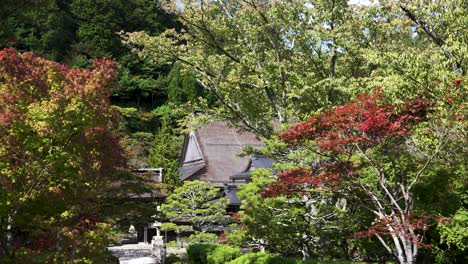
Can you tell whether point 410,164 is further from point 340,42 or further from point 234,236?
point 234,236

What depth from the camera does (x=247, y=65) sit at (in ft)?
47.8

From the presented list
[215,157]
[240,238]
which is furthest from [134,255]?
[215,157]

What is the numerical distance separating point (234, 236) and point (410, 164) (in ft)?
18.4

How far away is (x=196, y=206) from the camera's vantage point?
838 inches

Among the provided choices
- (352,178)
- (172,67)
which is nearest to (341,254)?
(352,178)

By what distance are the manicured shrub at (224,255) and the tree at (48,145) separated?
6604 millimetres

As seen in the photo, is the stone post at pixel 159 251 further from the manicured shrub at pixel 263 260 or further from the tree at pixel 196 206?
the manicured shrub at pixel 263 260

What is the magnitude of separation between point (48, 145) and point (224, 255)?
8846mm

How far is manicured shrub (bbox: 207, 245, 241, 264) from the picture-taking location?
14.9 meters

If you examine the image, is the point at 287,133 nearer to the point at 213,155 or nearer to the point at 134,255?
the point at 134,255

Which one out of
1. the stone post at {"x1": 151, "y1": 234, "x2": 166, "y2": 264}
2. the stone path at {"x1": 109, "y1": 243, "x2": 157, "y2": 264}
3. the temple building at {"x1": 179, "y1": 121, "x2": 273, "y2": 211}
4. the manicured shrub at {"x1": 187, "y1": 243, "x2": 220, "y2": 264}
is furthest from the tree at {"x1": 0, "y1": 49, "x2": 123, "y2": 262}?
the temple building at {"x1": 179, "y1": 121, "x2": 273, "y2": 211}

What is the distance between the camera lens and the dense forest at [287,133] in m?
7.71

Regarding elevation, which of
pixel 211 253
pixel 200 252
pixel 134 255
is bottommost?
pixel 134 255

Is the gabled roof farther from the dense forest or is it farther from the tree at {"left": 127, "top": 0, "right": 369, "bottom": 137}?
the tree at {"left": 127, "top": 0, "right": 369, "bottom": 137}
